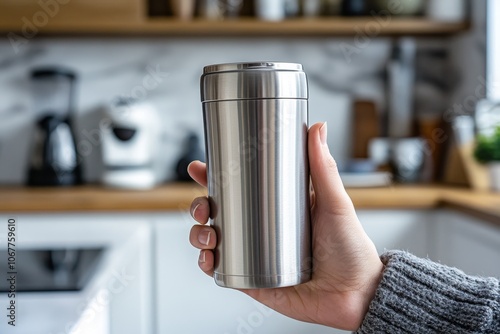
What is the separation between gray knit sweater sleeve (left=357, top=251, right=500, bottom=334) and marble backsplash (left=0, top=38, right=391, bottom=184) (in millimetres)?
1566

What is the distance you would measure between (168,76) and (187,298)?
36.0 inches

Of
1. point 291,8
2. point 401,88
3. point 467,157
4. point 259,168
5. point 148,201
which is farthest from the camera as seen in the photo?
point 401,88

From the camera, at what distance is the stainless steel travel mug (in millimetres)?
630

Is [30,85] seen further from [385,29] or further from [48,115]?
[385,29]

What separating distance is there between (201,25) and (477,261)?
3.74 ft

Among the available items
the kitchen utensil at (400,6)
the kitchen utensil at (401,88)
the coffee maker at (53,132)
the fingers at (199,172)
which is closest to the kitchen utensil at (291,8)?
the kitchen utensil at (400,6)

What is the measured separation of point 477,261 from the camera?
1531 mm

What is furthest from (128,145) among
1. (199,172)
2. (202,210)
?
(202,210)

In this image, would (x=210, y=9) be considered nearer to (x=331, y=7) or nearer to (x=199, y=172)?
(x=331, y=7)

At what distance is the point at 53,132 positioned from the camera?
210cm

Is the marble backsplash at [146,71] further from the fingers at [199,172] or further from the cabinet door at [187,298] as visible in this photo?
the fingers at [199,172]

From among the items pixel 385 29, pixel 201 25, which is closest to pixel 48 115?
pixel 201 25

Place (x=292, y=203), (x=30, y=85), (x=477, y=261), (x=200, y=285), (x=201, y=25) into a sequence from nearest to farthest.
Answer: (x=292, y=203) → (x=477, y=261) → (x=200, y=285) → (x=201, y=25) → (x=30, y=85)

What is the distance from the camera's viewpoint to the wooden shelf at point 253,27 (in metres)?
2.05
